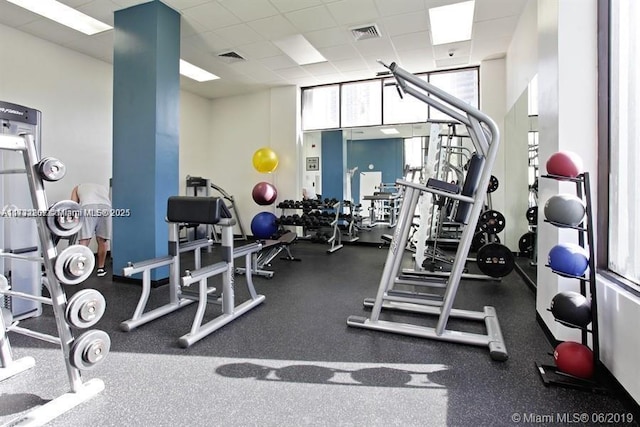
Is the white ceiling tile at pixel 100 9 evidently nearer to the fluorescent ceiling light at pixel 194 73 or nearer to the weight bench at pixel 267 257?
the fluorescent ceiling light at pixel 194 73

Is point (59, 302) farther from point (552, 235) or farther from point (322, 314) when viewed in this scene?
point (552, 235)

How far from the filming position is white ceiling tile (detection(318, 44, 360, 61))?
5.08m

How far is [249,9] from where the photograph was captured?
3.99m

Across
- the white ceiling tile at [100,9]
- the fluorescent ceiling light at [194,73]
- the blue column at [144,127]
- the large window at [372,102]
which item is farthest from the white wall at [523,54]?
the fluorescent ceiling light at [194,73]

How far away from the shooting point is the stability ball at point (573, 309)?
69.6 inches

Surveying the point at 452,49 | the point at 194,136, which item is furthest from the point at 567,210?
the point at 194,136

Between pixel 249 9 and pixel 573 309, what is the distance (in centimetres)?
424

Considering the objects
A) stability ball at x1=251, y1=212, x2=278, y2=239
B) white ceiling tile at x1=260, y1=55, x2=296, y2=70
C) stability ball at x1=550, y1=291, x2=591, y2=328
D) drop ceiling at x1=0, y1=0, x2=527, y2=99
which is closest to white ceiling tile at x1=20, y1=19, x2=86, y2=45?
drop ceiling at x1=0, y1=0, x2=527, y2=99

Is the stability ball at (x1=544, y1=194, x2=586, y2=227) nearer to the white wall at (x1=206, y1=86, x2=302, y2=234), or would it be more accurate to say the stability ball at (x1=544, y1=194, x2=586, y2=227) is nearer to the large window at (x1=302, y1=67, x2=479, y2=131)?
the large window at (x1=302, y1=67, x2=479, y2=131)

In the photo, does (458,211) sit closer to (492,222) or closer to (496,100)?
(492,222)

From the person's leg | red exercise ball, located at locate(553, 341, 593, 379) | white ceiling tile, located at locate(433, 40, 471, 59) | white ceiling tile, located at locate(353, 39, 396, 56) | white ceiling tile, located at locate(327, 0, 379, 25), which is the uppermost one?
white ceiling tile, located at locate(353, 39, 396, 56)

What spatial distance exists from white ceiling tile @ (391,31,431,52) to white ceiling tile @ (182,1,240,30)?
2.21 meters

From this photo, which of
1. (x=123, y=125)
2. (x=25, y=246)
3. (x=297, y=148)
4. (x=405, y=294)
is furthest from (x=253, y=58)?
(x=405, y=294)

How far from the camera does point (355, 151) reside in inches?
290
